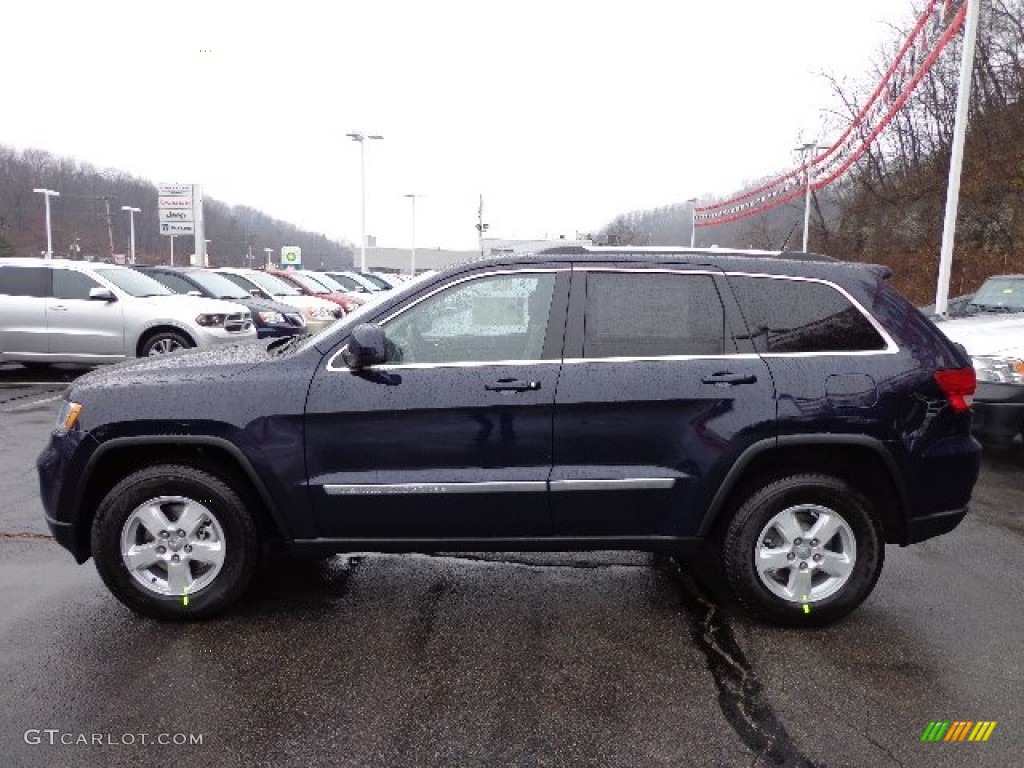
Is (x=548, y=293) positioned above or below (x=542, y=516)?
above

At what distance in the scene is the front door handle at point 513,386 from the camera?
351 centimetres

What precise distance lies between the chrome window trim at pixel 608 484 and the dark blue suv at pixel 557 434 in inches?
0.4

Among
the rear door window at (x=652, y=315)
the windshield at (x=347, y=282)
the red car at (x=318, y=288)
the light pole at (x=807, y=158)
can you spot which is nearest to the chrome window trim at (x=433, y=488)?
the rear door window at (x=652, y=315)

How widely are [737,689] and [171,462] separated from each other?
8.96 ft

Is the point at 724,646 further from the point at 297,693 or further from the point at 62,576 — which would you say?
the point at 62,576

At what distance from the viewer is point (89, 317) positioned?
10.5m

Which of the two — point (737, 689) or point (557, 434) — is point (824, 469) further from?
point (557, 434)

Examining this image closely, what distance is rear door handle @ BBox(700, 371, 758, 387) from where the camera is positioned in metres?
3.53

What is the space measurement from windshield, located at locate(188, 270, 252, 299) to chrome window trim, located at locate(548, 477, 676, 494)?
1094cm

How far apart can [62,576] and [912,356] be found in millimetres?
4510

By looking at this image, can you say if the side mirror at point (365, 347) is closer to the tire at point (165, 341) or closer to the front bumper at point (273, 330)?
the tire at point (165, 341)

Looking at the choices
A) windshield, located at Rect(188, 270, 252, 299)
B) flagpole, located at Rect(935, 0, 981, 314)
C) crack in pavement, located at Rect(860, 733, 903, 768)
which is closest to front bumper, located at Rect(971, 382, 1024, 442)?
crack in pavement, located at Rect(860, 733, 903, 768)

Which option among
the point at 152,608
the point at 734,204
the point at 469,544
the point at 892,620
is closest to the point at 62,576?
the point at 152,608

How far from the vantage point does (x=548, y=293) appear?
3689 mm
